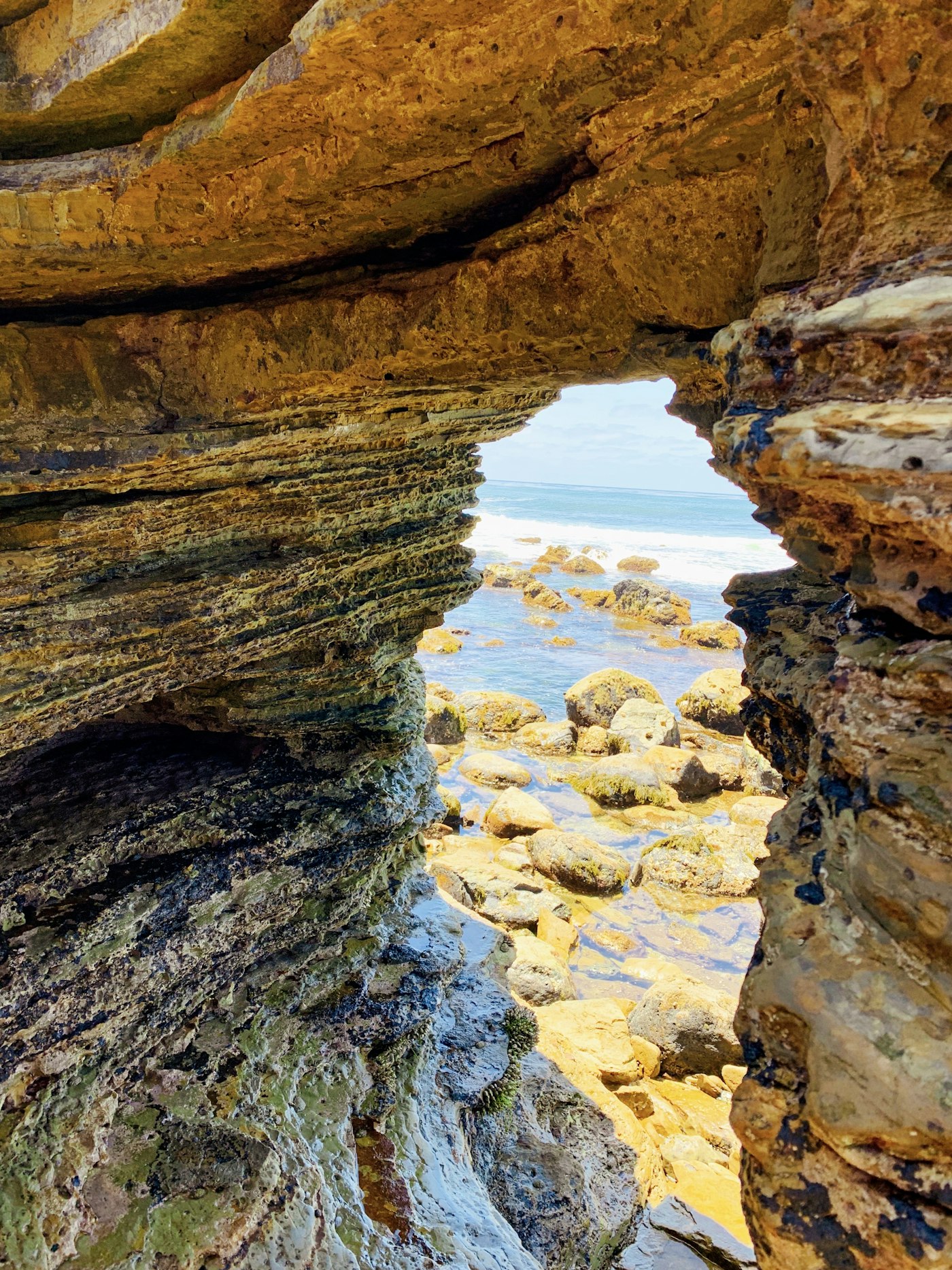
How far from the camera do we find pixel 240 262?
4.74 m

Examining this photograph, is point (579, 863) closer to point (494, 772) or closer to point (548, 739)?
point (494, 772)

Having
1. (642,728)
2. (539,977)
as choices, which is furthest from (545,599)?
(539,977)

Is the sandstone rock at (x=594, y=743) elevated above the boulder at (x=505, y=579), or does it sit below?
above

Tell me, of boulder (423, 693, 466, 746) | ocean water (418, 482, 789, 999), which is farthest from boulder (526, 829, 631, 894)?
boulder (423, 693, 466, 746)

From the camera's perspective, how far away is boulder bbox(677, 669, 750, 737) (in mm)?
21891

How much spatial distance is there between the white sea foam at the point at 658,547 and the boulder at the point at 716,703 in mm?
22469

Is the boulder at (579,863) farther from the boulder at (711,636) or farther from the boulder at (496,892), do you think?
the boulder at (711,636)

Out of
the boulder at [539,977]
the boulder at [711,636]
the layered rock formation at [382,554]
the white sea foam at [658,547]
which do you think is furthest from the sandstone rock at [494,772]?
the white sea foam at [658,547]

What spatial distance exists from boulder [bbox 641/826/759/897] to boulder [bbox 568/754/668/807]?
84.8 inches

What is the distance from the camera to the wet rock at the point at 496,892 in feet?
42.0

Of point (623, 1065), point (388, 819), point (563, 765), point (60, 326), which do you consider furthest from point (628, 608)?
point (60, 326)

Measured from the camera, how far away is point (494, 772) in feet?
60.7

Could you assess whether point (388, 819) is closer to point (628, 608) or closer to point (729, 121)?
point (729, 121)

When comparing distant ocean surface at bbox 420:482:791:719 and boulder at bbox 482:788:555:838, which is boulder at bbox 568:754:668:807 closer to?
boulder at bbox 482:788:555:838
